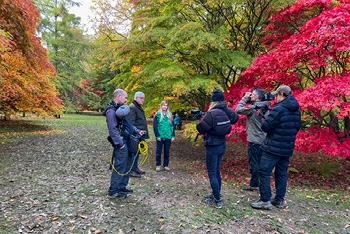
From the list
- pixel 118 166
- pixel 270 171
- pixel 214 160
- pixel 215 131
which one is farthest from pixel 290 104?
pixel 118 166

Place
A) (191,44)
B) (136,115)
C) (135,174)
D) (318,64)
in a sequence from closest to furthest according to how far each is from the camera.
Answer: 1. (318,64)
2. (136,115)
3. (135,174)
4. (191,44)

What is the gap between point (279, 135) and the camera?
3.56 meters

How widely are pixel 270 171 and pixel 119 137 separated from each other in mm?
2361

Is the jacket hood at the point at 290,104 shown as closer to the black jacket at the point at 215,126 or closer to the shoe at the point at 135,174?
the black jacket at the point at 215,126

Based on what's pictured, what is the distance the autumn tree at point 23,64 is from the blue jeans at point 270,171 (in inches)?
202

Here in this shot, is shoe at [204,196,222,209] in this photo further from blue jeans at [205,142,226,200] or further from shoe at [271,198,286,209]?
shoe at [271,198,286,209]

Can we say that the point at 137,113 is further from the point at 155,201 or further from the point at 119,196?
the point at 155,201

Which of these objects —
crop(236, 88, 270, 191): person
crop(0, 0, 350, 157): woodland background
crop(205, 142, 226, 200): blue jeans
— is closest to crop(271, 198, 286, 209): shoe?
crop(236, 88, 270, 191): person

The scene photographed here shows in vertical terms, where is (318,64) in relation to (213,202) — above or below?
above

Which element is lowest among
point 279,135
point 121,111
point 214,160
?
point 214,160

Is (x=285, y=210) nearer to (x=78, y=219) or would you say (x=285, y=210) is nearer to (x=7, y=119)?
(x=78, y=219)

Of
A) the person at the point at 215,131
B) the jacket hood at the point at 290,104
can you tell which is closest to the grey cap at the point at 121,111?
the person at the point at 215,131

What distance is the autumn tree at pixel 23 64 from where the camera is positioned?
19.9 feet

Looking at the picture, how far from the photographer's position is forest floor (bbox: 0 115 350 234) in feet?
10.3
